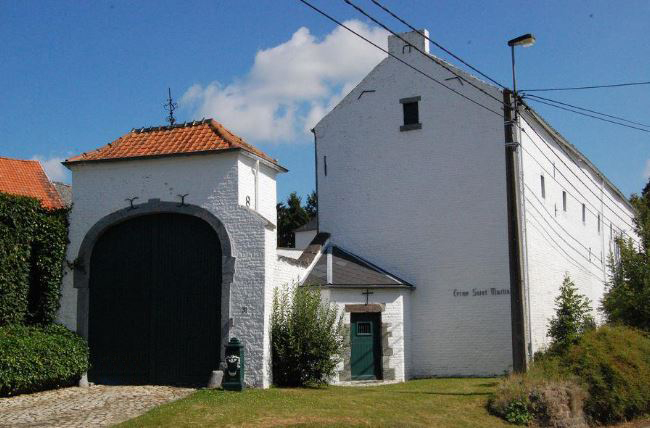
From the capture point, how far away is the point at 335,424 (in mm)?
12281

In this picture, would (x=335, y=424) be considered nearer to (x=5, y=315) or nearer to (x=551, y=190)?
(x=5, y=315)

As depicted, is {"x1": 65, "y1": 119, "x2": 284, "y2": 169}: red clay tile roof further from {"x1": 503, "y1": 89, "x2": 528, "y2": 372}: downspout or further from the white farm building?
{"x1": 503, "y1": 89, "x2": 528, "y2": 372}: downspout

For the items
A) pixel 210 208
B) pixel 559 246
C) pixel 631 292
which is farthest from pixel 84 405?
pixel 559 246

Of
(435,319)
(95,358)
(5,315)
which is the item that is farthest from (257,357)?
(435,319)

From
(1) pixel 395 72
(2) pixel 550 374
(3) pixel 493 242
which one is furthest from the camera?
(1) pixel 395 72

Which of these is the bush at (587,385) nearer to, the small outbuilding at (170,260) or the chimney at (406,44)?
the small outbuilding at (170,260)

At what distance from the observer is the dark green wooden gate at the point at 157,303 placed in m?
16.9

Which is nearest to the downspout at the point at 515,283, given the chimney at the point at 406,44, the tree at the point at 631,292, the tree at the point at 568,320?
the tree at the point at 568,320

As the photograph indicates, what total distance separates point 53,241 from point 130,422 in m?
6.83

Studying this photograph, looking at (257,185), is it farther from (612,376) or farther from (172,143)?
(612,376)

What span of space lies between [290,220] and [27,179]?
2379 centimetres

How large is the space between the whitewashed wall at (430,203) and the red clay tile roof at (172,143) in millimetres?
5269

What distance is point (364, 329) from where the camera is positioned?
20344 millimetres

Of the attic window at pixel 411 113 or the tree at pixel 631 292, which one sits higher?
the attic window at pixel 411 113
